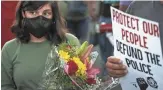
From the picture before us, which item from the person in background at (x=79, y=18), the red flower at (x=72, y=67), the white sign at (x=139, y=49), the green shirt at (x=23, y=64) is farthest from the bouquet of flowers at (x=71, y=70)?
the person in background at (x=79, y=18)

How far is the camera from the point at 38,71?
349 centimetres

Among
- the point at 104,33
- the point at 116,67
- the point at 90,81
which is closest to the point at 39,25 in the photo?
the point at 90,81

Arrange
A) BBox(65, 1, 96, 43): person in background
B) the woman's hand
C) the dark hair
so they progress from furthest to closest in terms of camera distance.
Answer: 1. BBox(65, 1, 96, 43): person in background
2. the dark hair
3. the woman's hand

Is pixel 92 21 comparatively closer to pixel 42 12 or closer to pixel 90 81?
pixel 42 12

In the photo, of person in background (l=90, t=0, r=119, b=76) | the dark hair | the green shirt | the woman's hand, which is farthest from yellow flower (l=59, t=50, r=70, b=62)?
person in background (l=90, t=0, r=119, b=76)

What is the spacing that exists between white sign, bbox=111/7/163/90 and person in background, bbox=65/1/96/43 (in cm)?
487

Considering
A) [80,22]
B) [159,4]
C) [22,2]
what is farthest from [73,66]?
[80,22]

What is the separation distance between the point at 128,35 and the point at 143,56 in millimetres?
130

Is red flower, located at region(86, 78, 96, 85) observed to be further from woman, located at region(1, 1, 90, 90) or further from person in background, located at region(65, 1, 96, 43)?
person in background, located at region(65, 1, 96, 43)

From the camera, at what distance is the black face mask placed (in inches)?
144

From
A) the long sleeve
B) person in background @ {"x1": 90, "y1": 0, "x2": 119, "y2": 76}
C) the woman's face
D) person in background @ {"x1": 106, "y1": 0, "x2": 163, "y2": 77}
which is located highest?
person in background @ {"x1": 106, "y1": 0, "x2": 163, "y2": 77}

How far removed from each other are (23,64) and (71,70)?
A: 0.80m

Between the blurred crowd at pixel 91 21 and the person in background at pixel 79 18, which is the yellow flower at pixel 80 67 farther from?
the person in background at pixel 79 18

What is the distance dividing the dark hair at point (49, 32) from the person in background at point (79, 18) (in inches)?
144
